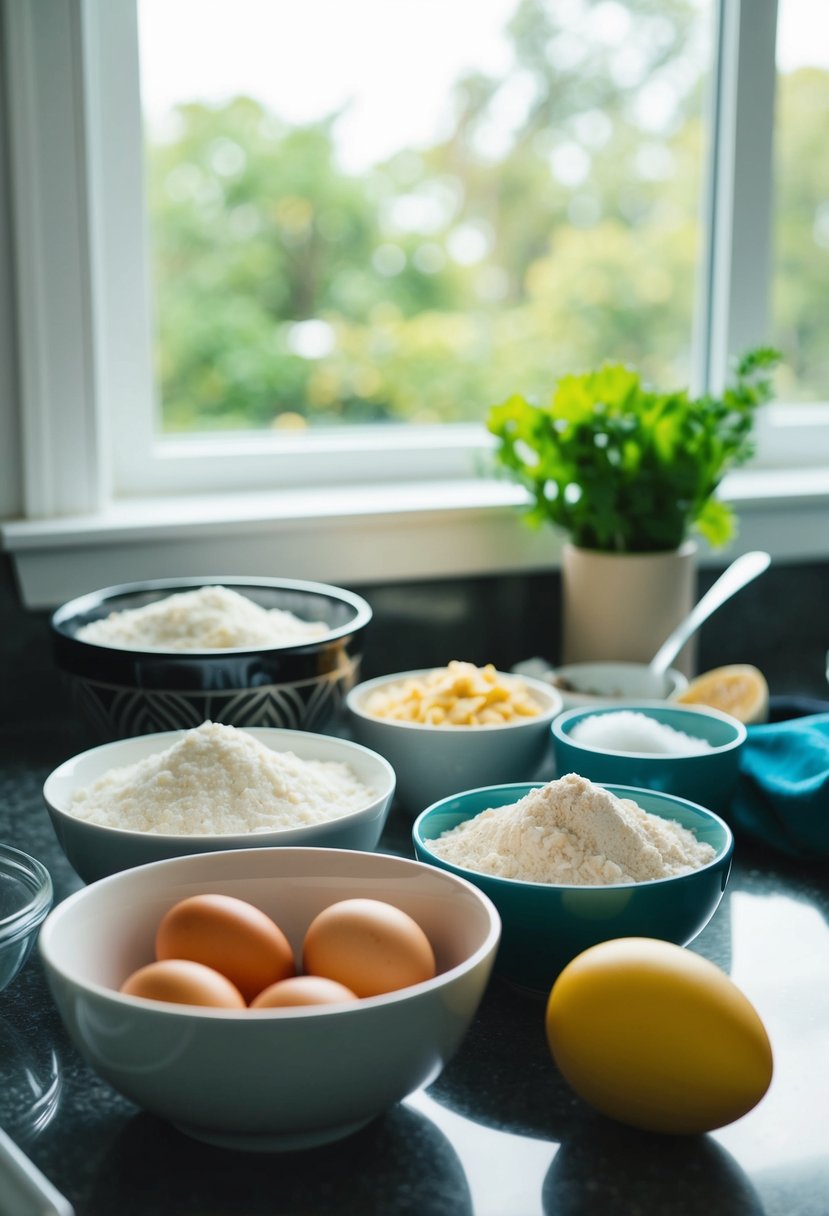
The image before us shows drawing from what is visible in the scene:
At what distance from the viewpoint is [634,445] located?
1285 mm

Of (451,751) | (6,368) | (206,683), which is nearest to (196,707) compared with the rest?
(206,683)

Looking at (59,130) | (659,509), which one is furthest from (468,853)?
(59,130)

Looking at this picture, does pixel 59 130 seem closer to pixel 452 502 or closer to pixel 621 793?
pixel 452 502

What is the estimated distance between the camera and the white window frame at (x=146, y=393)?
4.12ft

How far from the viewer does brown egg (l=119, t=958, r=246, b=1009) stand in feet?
1.92

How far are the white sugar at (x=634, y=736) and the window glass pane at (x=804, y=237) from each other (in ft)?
3.34

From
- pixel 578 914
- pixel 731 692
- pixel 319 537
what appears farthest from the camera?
pixel 319 537

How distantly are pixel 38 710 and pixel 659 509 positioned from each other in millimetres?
683

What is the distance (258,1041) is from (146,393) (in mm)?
1013

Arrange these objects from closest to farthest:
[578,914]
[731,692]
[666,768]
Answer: [578,914], [666,768], [731,692]

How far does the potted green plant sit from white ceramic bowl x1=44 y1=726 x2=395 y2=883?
1.47ft

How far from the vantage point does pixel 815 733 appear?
1088mm

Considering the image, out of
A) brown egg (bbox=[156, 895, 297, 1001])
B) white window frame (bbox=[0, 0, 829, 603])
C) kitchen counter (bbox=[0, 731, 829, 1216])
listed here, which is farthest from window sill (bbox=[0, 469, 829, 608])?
brown egg (bbox=[156, 895, 297, 1001])

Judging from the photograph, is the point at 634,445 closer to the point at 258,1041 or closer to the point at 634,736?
the point at 634,736
